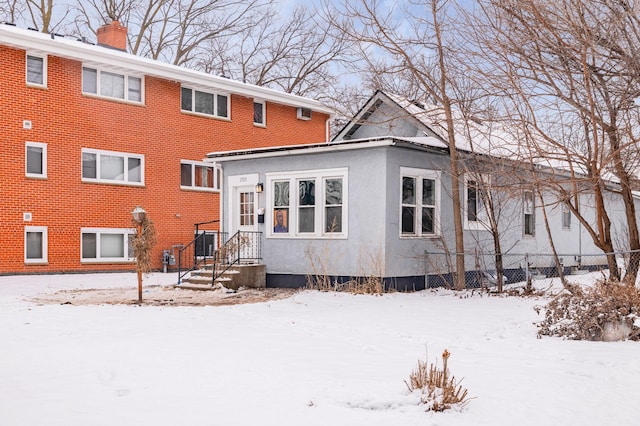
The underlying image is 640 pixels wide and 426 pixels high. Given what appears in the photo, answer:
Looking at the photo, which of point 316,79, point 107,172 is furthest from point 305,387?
point 316,79

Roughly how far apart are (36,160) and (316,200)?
9.72 meters

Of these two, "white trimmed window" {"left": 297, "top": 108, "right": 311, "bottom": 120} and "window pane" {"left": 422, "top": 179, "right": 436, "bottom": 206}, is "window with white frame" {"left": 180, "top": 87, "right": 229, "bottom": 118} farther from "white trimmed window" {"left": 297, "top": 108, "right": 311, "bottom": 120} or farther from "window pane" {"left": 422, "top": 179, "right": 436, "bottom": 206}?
"window pane" {"left": 422, "top": 179, "right": 436, "bottom": 206}

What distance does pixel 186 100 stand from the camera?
2519 cm

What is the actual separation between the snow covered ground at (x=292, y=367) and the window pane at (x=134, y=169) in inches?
428

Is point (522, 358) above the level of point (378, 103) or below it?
below

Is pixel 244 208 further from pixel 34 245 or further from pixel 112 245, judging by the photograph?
pixel 34 245

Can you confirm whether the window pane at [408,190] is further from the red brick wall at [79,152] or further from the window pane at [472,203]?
the red brick wall at [79,152]

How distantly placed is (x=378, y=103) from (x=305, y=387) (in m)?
14.1

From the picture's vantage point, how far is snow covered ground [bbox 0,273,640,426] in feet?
19.4

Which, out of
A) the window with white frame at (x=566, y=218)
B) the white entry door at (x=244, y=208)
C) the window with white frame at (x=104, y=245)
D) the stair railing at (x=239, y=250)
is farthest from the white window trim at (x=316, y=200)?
the window with white frame at (x=566, y=218)

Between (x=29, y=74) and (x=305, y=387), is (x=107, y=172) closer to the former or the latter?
(x=29, y=74)

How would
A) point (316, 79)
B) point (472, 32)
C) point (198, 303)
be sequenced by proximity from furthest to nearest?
point (316, 79) → point (198, 303) → point (472, 32)

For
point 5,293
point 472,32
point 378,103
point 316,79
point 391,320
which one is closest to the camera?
point 391,320

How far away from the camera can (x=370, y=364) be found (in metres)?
7.92
